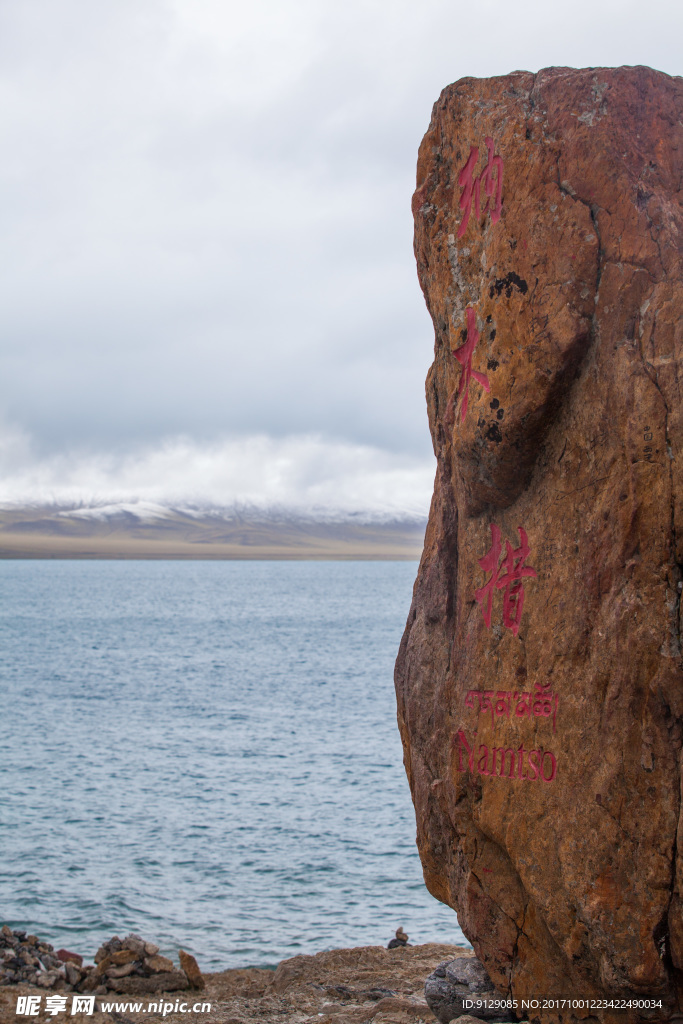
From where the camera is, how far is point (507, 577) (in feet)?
21.5

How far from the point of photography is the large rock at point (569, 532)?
5.64 m

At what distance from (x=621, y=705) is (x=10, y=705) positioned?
30524 mm

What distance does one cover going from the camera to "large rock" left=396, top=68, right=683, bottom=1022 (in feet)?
18.5

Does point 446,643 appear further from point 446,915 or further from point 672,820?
point 446,915

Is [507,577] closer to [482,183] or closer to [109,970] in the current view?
[482,183]

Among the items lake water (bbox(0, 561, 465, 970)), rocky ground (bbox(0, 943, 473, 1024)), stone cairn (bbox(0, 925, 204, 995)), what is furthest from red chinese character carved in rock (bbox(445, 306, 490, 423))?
lake water (bbox(0, 561, 465, 970))

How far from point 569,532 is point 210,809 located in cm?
1537

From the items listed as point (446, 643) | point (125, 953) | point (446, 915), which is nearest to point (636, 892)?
point (446, 643)

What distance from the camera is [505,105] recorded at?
22.0 feet

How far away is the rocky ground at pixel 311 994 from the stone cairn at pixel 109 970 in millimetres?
150

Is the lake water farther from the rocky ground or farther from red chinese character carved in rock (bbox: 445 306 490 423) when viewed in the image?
red chinese character carved in rock (bbox: 445 306 490 423)

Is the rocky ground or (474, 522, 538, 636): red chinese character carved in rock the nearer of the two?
(474, 522, 538, 636): red chinese character carved in rock

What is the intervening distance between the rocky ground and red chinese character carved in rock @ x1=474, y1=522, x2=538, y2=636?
4121 mm

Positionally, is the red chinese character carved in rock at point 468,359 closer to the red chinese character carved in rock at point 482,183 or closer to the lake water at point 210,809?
the red chinese character carved in rock at point 482,183
